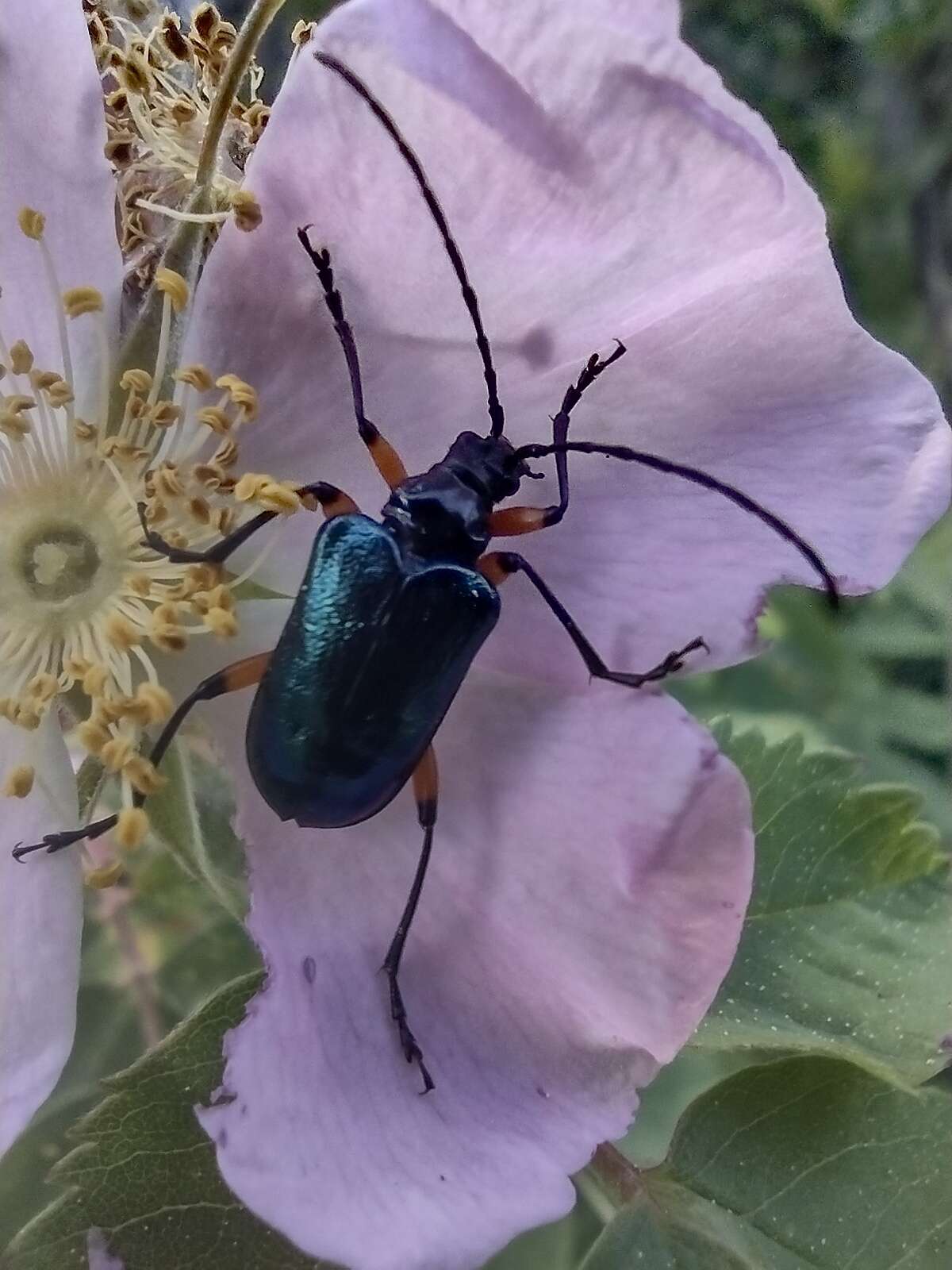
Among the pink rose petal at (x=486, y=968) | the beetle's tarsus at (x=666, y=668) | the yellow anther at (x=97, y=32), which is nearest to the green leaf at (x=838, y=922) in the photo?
the pink rose petal at (x=486, y=968)

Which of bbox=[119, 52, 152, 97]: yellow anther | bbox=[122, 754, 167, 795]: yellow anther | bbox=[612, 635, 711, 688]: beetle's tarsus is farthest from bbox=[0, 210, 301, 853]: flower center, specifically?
bbox=[612, 635, 711, 688]: beetle's tarsus

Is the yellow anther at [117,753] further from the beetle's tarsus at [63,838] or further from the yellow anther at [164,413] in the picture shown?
the yellow anther at [164,413]

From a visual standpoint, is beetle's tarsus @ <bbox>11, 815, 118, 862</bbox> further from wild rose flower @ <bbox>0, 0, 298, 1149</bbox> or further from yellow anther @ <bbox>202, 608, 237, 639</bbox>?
yellow anther @ <bbox>202, 608, 237, 639</bbox>

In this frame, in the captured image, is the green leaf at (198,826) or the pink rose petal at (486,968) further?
the green leaf at (198,826)

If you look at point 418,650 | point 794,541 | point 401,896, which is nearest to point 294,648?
point 418,650

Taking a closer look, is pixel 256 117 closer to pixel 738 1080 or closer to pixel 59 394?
pixel 59 394

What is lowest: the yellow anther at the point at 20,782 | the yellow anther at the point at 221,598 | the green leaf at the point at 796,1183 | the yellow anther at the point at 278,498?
the green leaf at the point at 796,1183

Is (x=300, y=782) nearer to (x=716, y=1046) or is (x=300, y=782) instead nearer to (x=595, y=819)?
(x=595, y=819)
